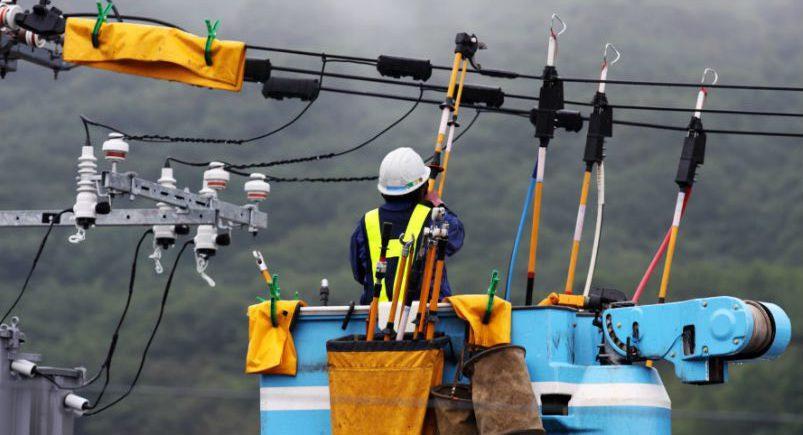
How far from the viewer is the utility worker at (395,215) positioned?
9.36m

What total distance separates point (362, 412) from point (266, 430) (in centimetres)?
68

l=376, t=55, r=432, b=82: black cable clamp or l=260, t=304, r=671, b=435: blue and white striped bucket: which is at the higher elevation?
l=376, t=55, r=432, b=82: black cable clamp

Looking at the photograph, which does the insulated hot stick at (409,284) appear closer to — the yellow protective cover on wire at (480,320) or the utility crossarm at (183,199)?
the yellow protective cover on wire at (480,320)

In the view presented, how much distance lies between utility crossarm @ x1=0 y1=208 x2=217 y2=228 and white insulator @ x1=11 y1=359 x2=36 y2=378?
4.32m

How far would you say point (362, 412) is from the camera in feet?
27.4

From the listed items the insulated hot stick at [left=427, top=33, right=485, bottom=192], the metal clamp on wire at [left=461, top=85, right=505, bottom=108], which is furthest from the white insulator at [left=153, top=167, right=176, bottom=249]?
the insulated hot stick at [left=427, top=33, right=485, bottom=192]

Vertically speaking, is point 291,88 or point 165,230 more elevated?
point 291,88

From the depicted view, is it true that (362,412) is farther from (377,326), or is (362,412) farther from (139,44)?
(139,44)

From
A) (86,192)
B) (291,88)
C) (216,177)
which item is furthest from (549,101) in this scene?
(216,177)

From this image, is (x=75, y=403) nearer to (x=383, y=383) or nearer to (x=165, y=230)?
(x=165, y=230)

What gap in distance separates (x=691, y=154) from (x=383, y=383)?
3.08 metres

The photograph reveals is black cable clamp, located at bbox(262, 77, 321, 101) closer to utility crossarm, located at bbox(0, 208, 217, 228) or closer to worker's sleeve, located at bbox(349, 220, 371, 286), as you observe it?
worker's sleeve, located at bbox(349, 220, 371, 286)

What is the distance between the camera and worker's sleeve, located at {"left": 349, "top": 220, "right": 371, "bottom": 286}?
9.60 meters

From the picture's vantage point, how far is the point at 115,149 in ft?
54.9
